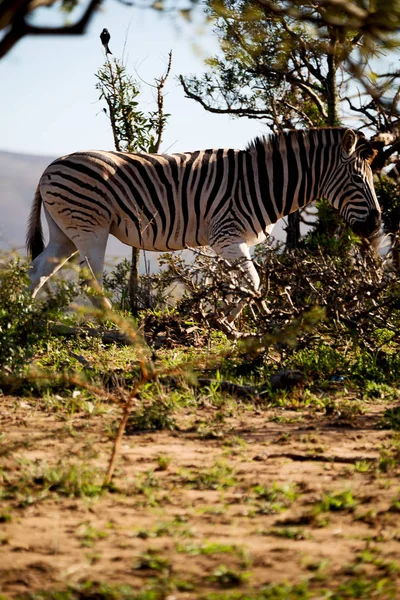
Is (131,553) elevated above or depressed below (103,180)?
below

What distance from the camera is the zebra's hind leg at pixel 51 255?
28.7ft

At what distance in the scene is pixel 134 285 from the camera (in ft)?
35.0

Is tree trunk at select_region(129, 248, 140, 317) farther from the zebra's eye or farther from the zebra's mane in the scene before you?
the zebra's eye

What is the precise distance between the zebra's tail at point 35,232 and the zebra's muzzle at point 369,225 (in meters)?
3.74

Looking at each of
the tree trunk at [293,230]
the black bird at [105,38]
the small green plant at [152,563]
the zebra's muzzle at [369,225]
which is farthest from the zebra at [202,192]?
the small green plant at [152,563]

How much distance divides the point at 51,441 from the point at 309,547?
6.41 feet

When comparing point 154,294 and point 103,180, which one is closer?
point 103,180

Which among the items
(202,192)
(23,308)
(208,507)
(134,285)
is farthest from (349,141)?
(208,507)

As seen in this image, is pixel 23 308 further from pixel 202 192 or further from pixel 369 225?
pixel 369 225

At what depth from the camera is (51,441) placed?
457cm

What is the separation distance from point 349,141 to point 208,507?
20.1 feet

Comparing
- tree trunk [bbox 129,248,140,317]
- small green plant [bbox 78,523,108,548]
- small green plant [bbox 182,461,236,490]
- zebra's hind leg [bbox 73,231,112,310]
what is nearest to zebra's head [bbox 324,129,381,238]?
zebra's hind leg [bbox 73,231,112,310]

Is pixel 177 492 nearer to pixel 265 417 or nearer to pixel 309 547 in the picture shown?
pixel 309 547

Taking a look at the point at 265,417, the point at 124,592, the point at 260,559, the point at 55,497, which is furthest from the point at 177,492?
the point at 265,417
